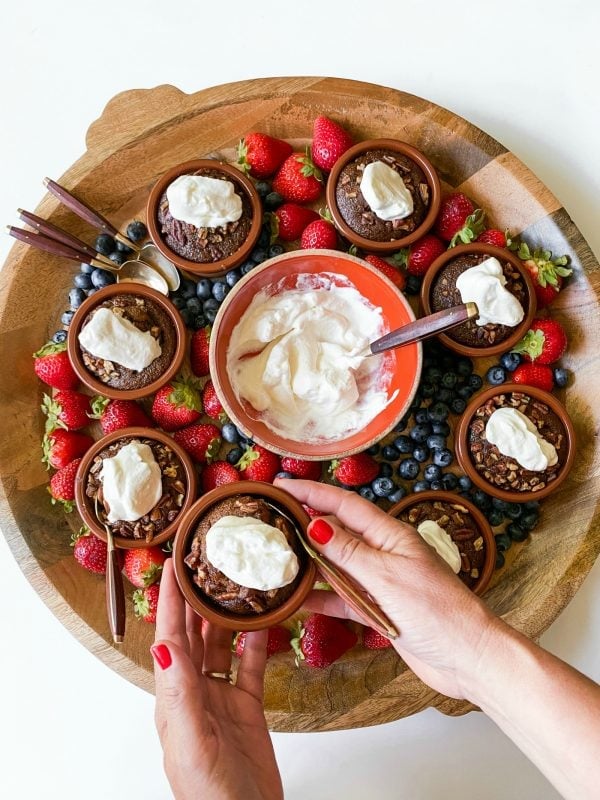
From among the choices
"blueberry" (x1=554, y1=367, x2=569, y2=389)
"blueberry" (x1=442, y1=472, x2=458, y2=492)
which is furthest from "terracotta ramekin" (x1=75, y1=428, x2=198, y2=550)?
"blueberry" (x1=554, y1=367, x2=569, y2=389)

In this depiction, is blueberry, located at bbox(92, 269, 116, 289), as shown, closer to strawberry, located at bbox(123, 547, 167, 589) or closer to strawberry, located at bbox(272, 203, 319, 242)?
strawberry, located at bbox(272, 203, 319, 242)

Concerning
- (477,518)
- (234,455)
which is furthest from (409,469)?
(234,455)

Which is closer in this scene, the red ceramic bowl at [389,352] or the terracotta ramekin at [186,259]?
the red ceramic bowl at [389,352]

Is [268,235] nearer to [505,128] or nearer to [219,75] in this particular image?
[219,75]

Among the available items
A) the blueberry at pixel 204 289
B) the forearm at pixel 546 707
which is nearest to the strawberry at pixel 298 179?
the blueberry at pixel 204 289

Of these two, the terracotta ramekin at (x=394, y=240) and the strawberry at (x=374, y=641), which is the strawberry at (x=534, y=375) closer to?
the terracotta ramekin at (x=394, y=240)

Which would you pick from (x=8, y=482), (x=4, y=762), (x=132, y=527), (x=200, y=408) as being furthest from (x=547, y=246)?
(x=4, y=762)
